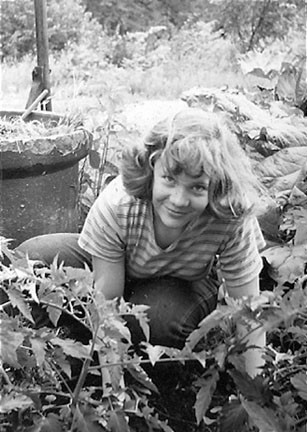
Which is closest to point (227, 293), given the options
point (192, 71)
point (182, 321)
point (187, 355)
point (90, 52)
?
point (182, 321)

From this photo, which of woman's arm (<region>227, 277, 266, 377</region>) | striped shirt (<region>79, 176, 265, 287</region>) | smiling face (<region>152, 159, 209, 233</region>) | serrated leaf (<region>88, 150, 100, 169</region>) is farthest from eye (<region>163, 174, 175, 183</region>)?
serrated leaf (<region>88, 150, 100, 169</region>)

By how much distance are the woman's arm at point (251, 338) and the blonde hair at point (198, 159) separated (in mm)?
190

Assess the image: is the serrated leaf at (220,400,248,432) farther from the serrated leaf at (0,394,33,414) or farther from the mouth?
the mouth

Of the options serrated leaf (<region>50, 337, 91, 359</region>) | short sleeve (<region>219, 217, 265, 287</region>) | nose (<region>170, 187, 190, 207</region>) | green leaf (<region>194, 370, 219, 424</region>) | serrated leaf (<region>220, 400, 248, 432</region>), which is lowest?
short sleeve (<region>219, 217, 265, 287</region>)

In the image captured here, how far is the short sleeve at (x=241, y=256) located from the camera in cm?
170

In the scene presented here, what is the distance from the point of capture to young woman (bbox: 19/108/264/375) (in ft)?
4.93

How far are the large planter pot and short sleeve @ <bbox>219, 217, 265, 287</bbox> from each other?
764 mm

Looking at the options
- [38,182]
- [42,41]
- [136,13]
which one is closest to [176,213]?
[38,182]

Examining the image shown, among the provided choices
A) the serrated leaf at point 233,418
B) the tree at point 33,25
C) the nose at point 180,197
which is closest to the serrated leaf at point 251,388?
the serrated leaf at point 233,418

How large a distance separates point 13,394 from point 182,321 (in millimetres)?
810

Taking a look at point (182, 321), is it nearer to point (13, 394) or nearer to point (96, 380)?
point (96, 380)

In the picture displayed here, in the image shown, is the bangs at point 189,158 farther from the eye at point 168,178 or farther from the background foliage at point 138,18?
the background foliage at point 138,18

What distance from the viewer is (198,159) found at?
1.46 metres

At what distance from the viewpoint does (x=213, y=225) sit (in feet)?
5.55
